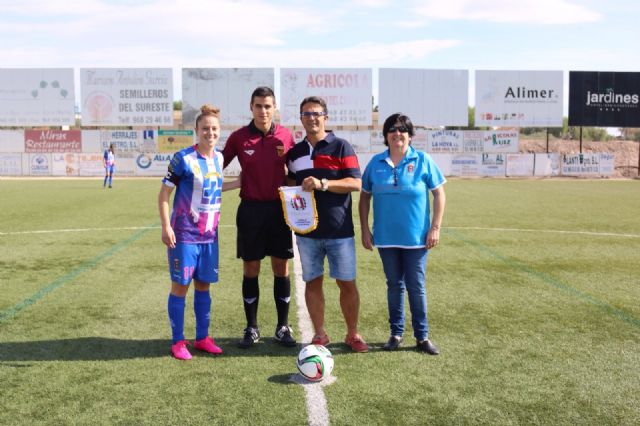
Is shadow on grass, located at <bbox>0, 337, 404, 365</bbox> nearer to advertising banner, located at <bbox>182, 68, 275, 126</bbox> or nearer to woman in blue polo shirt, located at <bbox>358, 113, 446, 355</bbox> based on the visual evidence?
woman in blue polo shirt, located at <bbox>358, 113, 446, 355</bbox>

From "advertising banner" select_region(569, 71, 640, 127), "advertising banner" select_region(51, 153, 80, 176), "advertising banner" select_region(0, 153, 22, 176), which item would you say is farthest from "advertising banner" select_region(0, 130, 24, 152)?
"advertising banner" select_region(569, 71, 640, 127)

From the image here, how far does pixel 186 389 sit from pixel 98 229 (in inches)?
338

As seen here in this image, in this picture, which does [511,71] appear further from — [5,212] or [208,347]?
[208,347]

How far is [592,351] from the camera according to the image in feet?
15.8

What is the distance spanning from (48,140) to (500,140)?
27800mm

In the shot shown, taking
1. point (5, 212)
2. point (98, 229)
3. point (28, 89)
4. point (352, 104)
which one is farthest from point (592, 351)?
point (28, 89)

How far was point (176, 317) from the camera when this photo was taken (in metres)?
4.75

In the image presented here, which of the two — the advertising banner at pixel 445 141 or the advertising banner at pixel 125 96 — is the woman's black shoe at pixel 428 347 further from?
the advertising banner at pixel 125 96

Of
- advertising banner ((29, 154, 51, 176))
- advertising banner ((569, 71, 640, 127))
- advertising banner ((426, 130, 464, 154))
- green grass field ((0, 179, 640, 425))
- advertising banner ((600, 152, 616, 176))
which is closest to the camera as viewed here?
green grass field ((0, 179, 640, 425))

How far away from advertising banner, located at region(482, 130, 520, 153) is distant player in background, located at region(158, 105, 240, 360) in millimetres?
36093

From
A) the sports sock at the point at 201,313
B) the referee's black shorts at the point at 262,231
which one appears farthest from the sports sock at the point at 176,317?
the referee's black shorts at the point at 262,231

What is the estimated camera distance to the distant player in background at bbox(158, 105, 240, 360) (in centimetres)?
468

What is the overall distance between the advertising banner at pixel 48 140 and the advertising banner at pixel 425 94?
19417 mm

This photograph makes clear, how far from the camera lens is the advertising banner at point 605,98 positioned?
39625mm
